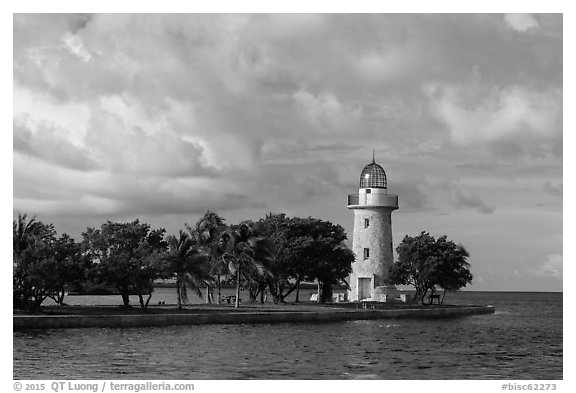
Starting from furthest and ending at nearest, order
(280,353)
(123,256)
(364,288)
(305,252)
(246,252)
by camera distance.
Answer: (364,288)
(305,252)
(246,252)
(123,256)
(280,353)

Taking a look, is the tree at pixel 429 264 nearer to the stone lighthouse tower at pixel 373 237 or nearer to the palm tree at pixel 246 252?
the stone lighthouse tower at pixel 373 237

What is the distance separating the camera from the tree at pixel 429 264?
83.8 meters

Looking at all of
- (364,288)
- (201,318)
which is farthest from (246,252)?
(364,288)

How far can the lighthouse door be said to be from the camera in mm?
84250

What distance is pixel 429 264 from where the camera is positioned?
84.4 m

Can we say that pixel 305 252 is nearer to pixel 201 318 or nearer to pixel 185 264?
pixel 185 264

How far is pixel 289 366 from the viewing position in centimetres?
3972

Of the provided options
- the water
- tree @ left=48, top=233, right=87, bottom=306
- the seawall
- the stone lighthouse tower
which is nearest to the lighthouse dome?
the stone lighthouse tower

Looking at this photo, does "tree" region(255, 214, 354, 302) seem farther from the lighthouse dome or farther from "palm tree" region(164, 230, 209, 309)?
"palm tree" region(164, 230, 209, 309)

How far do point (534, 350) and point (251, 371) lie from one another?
776 inches

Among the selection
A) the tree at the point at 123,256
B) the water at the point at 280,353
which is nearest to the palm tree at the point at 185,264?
the tree at the point at 123,256

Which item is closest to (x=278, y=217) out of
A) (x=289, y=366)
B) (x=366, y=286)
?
(x=366, y=286)

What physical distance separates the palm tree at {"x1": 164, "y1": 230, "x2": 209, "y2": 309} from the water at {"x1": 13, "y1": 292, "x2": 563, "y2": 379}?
8.36 meters

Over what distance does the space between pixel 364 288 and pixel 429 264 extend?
6168mm
